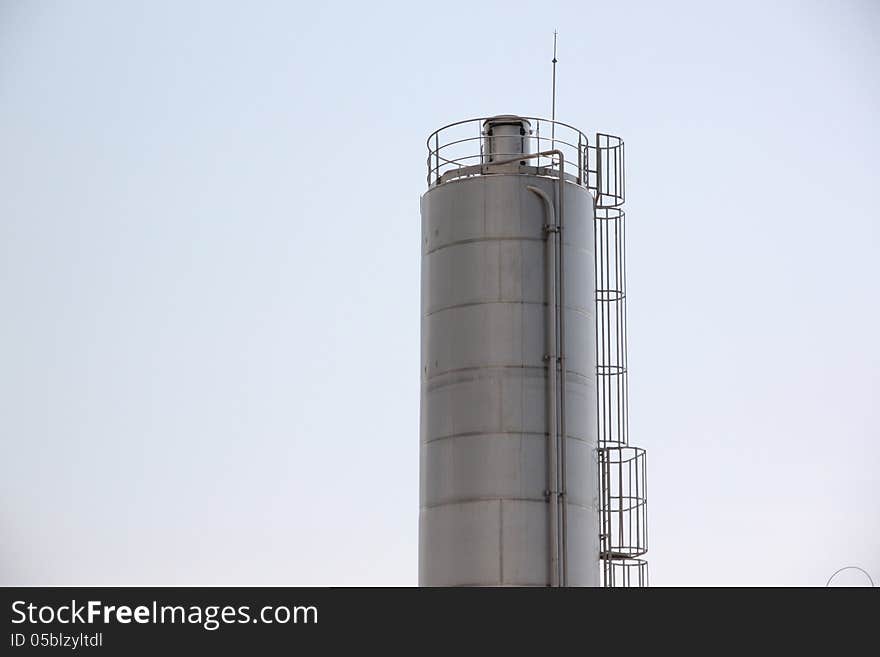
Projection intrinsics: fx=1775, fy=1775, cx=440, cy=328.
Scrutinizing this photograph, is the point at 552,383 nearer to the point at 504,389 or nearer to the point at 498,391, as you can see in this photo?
the point at 504,389

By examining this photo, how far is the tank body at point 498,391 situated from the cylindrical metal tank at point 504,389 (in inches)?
0.9

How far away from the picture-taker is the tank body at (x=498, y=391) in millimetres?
28781

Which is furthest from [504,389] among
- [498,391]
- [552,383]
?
[552,383]

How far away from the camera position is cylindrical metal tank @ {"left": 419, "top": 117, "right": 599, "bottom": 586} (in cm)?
2878

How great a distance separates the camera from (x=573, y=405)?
29562mm

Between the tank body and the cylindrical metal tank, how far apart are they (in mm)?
23

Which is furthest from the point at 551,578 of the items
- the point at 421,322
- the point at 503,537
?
the point at 421,322

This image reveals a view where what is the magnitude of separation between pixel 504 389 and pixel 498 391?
0.35 ft

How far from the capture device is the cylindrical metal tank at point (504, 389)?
28781 millimetres

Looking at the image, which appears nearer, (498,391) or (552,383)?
(498,391)

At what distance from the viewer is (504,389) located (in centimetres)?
2914
